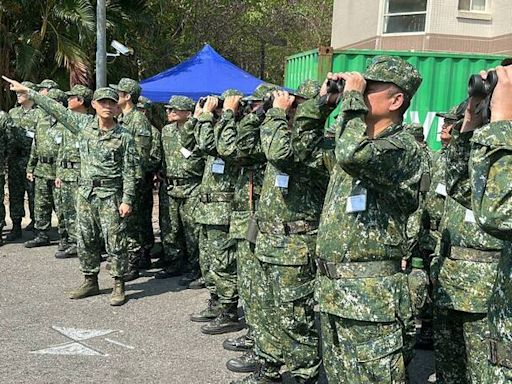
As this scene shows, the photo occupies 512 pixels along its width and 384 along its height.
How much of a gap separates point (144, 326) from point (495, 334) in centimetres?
365

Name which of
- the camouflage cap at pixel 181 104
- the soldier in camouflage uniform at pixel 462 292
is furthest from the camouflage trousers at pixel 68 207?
the soldier in camouflage uniform at pixel 462 292

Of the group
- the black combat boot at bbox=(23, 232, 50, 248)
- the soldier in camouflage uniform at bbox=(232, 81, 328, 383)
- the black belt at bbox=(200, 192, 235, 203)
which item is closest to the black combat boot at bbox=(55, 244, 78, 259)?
the black combat boot at bbox=(23, 232, 50, 248)

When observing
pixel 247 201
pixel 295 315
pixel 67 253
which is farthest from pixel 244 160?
Result: pixel 67 253

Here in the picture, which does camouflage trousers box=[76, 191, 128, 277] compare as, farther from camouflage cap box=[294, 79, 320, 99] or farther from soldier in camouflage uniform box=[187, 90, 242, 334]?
camouflage cap box=[294, 79, 320, 99]

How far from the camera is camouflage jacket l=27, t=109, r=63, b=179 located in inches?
301

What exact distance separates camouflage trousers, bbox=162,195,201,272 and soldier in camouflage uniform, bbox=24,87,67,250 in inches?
63.9

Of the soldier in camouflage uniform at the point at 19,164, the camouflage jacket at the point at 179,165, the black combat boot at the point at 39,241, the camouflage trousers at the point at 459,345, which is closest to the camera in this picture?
the camouflage trousers at the point at 459,345

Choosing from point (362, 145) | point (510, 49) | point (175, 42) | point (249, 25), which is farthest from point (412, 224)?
point (249, 25)

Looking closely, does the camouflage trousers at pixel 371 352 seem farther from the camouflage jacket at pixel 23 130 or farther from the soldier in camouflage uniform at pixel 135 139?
the camouflage jacket at pixel 23 130

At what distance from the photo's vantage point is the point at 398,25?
14.2 m

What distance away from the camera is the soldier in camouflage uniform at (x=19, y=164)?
814cm

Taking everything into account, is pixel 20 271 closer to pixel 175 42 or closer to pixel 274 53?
pixel 175 42

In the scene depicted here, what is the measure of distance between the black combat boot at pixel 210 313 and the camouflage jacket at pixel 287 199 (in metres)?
1.78

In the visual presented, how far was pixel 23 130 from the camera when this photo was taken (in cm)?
819
